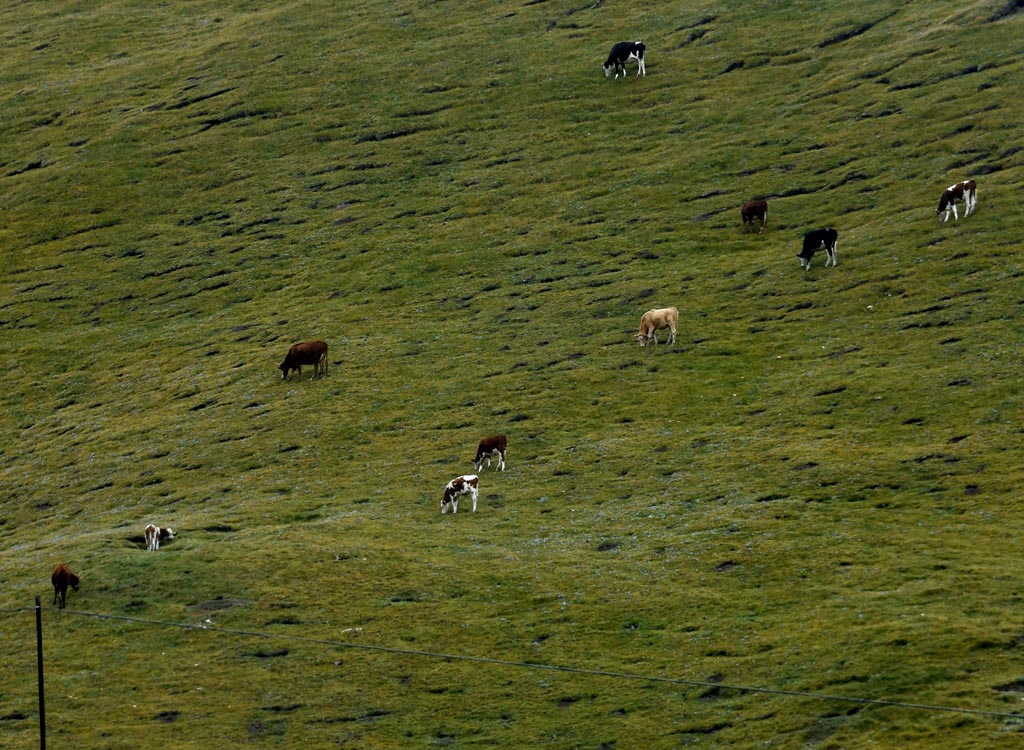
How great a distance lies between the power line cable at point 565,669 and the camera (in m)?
31.8

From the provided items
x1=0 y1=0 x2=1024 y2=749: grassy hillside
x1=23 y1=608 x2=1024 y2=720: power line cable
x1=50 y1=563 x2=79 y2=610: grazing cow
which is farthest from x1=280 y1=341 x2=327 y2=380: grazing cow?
x1=23 y1=608 x2=1024 y2=720: power line cable

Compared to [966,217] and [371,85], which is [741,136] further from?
[371,85]

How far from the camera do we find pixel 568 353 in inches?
2512

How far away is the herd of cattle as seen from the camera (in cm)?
4847

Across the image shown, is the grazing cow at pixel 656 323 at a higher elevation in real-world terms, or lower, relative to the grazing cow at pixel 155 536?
higher

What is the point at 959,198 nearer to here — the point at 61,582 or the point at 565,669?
the point at 565,669

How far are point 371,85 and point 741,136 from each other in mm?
33782

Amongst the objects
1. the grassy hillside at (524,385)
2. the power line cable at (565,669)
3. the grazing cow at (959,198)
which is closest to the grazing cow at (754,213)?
the grassy hillside at (524,385)

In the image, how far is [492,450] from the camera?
174 feet

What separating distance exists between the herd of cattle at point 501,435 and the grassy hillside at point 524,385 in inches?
35.6

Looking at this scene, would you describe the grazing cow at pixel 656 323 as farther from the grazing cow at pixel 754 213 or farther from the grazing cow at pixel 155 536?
the grazing cow at pixel 155 536

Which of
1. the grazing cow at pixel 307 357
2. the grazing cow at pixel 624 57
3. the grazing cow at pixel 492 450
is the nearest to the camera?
the grazing cow at pixel 492 450

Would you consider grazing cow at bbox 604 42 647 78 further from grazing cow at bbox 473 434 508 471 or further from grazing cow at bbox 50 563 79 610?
grazing cow at bbox 50 563 79 610

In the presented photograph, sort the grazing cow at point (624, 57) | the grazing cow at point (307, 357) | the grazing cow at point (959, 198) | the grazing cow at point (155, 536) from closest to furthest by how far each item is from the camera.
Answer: the grazing cow at point (155, 536) → the grazing cow at point (959, 198) → the grazing cow at point (307, 357) → the grazing cow at point (624, 57)
